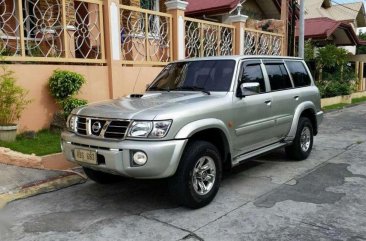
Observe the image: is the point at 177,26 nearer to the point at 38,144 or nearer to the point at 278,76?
the point at 278,76

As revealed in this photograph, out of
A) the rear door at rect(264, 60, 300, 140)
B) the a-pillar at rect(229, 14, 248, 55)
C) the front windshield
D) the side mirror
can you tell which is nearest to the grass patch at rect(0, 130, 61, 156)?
the front windshield

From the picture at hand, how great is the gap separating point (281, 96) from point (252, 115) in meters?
0.97

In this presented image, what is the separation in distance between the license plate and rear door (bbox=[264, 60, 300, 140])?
2.77 metres

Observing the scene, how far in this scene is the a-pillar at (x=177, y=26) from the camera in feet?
33.4

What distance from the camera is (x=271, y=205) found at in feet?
15.3

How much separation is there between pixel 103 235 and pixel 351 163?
184 inches

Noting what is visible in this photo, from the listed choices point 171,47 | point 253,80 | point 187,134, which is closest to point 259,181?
point 253,80

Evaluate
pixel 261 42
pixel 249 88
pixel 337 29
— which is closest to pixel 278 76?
pixel 249 88

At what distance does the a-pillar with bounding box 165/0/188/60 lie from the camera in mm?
10177

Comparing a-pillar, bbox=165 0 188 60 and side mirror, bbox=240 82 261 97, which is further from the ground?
a-pillar, bbox=165 0 188 60

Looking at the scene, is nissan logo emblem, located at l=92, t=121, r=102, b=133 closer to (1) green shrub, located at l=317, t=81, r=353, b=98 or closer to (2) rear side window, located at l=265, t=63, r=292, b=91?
(2) rear side window, located at l=265, t=63, r=292, b=91

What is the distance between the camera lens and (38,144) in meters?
6.80

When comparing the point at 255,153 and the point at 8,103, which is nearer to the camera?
the point at 255,153

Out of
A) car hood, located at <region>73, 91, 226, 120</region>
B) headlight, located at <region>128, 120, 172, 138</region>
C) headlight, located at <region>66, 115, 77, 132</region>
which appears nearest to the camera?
headlight, located at <region>128, 120, 172, 138</region>
